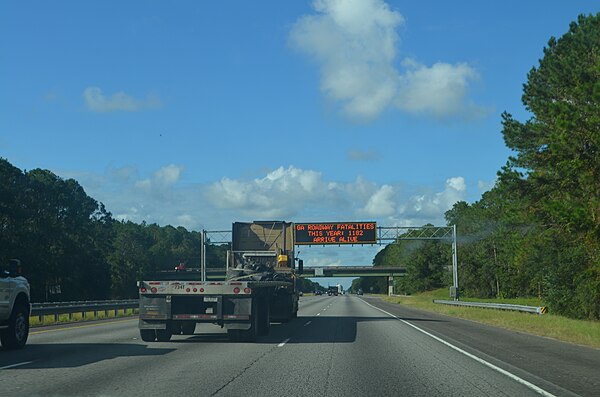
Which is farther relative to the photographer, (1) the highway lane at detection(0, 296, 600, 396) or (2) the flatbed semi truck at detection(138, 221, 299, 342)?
(2) the flatbed semi truck at detection(138, 221, 299, 342)

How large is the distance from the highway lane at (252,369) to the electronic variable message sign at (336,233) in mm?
39371

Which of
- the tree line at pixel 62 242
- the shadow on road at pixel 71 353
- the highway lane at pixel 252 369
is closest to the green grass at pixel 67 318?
the highway lane at pixel 252 369

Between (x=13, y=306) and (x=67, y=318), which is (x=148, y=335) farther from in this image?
(x=67, y=318)

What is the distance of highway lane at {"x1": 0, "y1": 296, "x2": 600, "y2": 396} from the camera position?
36.2 ft

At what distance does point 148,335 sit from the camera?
1998cm

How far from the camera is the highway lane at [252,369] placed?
11.0m

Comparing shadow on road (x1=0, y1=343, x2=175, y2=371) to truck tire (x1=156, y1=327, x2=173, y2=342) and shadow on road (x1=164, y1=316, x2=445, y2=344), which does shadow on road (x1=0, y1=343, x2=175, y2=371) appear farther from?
shadow on road (x1=164, y1=316, x2=445, y2=344)

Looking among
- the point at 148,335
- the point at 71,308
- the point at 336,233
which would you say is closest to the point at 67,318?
the point at 71,308

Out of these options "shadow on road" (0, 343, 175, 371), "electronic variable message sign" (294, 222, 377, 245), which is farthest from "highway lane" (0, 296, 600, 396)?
"electronic variable message sign" (294, 222, 377, 245)

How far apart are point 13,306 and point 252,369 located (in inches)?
257

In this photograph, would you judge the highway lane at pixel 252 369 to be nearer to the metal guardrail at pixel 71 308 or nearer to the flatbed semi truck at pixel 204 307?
the flatbed semi truck at pixel 204 307

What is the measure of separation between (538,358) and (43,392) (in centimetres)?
1096

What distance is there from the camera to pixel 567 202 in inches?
1176

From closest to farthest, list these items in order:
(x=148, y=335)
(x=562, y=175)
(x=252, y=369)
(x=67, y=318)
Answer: (x=252, y=369), (x=148, y=335), (x=562, y=175), (x=67, y=318)
